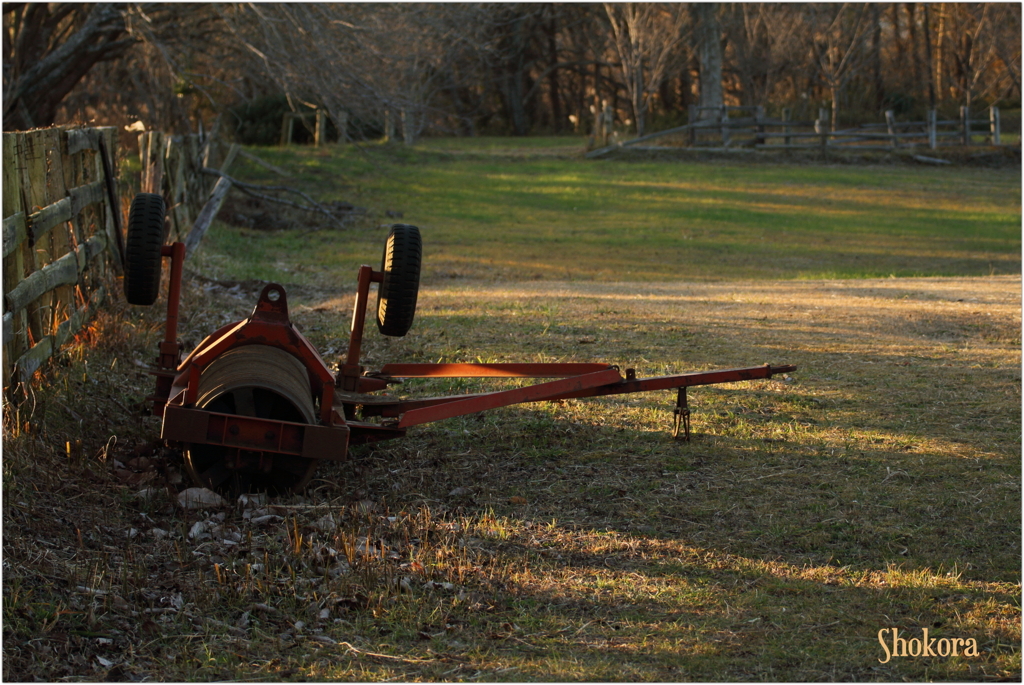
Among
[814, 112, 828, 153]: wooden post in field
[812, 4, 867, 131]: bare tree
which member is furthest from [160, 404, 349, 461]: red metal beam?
[812, 4, 867, 131]: bare tree

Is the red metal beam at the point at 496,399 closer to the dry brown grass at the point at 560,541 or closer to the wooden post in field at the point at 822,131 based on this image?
the dry brown grass at the point at 560,541

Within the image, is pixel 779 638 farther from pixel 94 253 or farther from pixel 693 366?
pixel 94 253

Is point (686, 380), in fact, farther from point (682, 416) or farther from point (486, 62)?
point (486, 62)

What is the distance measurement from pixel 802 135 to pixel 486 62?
11.9 m

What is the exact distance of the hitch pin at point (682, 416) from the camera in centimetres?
590

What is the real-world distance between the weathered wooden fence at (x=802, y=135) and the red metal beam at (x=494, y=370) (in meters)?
26.6

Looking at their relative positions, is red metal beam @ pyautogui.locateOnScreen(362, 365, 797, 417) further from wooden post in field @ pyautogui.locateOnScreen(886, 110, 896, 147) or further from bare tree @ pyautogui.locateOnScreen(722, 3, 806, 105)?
bare tree @ pyautogui.locateOnScreen(722, 3, 806, 105)

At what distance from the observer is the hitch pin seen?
590 centimetres

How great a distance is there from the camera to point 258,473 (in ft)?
17.0

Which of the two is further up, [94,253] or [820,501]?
[94,253]

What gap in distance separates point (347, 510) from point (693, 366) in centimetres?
350

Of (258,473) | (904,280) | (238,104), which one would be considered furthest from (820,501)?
(238,104)

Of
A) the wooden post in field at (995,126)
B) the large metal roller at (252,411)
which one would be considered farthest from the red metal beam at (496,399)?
the wooden post in field at (995,126)

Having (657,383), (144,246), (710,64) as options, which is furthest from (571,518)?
(710,64)
